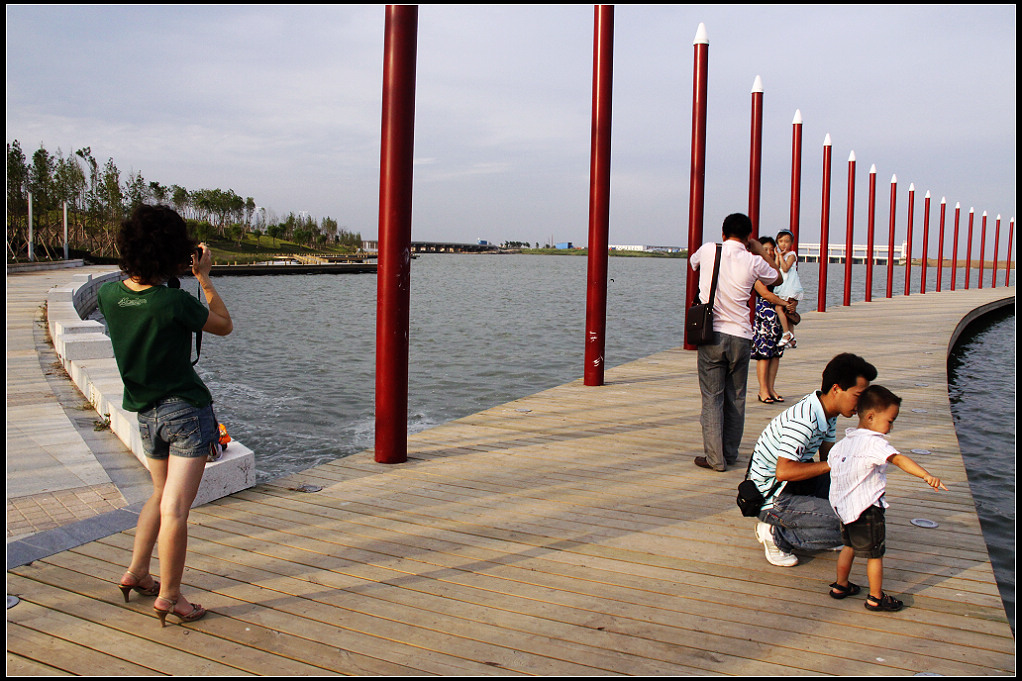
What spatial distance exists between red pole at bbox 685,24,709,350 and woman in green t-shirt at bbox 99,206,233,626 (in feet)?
30.2

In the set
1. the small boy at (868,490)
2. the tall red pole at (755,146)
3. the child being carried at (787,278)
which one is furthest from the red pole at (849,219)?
the small boy at (868,490)

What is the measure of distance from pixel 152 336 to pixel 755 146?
1300 cm

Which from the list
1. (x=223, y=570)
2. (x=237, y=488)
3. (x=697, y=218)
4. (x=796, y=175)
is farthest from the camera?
(x=796, y=175)

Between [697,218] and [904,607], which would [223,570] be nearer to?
[904,607]

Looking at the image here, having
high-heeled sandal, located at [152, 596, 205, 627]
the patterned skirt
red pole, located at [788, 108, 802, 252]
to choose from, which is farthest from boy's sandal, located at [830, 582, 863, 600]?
red pole, located at [788, 108, 802, 252]

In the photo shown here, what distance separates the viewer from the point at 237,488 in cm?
481

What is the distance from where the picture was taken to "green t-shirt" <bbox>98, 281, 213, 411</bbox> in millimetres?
2979

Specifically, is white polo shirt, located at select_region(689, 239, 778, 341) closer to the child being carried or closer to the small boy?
the small boy

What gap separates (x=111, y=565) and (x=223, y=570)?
535 millimetres

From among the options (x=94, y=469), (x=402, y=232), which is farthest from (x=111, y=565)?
(x=402, y=232)

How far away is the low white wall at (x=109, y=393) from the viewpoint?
4.68 meters

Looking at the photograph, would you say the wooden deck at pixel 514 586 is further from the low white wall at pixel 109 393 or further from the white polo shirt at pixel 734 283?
the white polo shirt at pixel 734 283

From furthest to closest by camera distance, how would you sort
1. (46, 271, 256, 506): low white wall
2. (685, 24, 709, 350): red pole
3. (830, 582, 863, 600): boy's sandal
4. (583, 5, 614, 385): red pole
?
(685, 24, 709, 350): red pole
(583, 5, 614, 385): red pole
(46, 271, 256, 506): low white wall
(830, 582, 863, 600): boy's sandal

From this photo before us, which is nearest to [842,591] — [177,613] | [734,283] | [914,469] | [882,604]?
[882,604]
